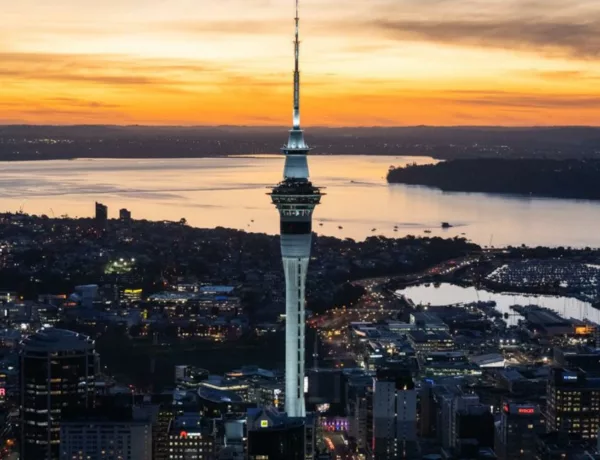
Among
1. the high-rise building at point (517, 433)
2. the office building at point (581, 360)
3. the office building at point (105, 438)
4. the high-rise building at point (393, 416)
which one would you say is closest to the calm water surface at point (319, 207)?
the office building at point (581, 360)

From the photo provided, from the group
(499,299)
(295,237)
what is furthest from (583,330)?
(295,237)

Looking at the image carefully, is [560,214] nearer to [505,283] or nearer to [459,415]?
[505,283]

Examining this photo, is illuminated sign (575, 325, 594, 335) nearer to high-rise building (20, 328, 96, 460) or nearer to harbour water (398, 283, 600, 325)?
harbour water (398, 283, 600, 325)

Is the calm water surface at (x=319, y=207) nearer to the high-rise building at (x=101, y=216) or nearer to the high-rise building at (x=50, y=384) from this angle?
the high-rise building at (x=101, y=216)

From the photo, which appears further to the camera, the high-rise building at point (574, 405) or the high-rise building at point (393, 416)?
the high-rise building at point (574, 405)

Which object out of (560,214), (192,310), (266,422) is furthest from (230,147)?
(266,422)

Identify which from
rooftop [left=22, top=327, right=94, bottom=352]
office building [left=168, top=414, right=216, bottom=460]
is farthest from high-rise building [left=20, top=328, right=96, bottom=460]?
office building [left=168, top=414, right=216, bottom=460]
